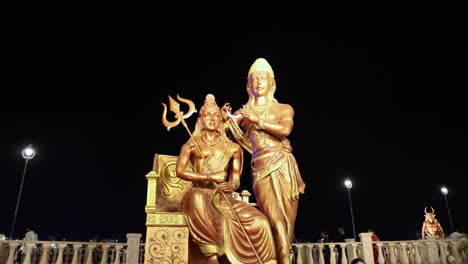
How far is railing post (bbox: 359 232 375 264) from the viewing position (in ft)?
23.7

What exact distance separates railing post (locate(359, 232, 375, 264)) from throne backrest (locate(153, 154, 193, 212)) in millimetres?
5396

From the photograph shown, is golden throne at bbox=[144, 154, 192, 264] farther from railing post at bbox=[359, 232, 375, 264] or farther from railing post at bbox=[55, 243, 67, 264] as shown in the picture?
railing post at bbox=[359, 232, 375, 264]

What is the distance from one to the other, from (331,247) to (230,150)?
16.4 feet

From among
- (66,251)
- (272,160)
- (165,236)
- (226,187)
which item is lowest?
(165,236)

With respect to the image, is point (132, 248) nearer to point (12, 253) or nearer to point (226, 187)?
point (12, 253)

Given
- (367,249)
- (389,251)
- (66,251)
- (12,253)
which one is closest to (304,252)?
(367,249)

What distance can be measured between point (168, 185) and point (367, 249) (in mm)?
5593

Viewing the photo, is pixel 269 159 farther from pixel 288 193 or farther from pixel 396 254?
pixel 396 254

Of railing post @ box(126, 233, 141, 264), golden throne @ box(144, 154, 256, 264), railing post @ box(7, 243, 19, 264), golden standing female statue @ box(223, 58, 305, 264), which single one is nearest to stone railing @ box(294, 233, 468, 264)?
railing post @ box(126, 233, 141, 264)

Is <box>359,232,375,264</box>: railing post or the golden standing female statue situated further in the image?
<box>359,232,375,264</box>: railing post

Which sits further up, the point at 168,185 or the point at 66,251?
the point at 168,185

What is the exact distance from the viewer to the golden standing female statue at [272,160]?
3.22m

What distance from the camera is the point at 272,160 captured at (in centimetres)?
340

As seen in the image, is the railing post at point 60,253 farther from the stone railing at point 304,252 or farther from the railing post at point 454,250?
the railing post at point 454,250
